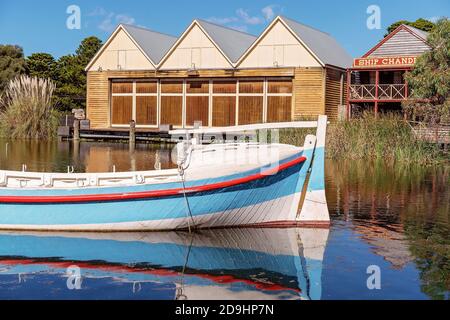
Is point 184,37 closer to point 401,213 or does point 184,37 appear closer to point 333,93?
point 333,93

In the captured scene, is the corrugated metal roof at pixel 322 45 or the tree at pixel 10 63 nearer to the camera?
the corrugated metal roof at pixel 322 45

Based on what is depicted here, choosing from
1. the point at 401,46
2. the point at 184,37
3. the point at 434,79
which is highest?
the point at 184,37

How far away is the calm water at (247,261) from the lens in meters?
9.57

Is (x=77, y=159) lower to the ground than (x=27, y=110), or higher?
lower

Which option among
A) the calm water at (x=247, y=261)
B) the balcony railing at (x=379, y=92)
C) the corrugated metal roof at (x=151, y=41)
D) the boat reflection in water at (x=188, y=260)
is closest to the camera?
the calm water at (x=247, y=261)

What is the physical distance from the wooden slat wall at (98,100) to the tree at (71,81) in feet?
36.2

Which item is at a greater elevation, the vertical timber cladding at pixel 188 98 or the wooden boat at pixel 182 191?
the vertical timber cladding at pixel 188 98

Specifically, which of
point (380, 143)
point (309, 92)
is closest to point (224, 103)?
point (309, 92)

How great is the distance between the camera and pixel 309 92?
4216cm

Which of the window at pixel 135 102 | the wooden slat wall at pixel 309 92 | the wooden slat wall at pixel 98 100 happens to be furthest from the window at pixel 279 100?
the wooden slat wall at pixel 98 100

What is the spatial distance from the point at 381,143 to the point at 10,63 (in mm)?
48300

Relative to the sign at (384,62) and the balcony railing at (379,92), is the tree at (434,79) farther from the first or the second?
the balcony railing at (379,92)
